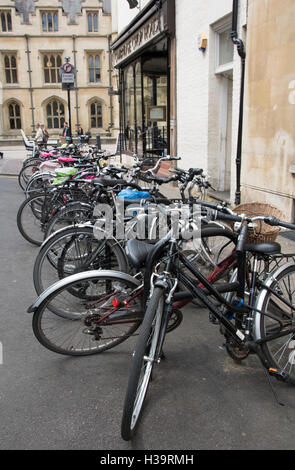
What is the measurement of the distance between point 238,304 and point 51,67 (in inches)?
1761

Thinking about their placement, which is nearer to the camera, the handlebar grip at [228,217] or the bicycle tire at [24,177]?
the handlebar grip at [228,217]

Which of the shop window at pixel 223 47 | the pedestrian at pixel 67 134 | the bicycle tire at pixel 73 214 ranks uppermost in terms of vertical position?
the shop window at pixel 223 47

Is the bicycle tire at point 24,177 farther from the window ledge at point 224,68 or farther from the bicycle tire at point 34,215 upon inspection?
the window ledge at point 224,68

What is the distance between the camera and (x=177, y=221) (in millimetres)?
2711

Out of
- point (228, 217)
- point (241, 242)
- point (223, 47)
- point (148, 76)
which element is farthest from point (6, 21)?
point (241, 242)

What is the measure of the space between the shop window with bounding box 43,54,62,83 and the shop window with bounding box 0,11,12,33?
4.53 m

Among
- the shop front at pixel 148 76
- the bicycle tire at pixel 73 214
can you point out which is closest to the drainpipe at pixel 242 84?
the bicycle tire at pixel 73 214

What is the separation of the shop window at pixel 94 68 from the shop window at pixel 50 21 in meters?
4.61

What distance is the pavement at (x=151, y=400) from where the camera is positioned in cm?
232

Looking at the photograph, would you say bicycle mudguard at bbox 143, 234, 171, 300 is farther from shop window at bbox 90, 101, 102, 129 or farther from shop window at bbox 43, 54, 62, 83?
shop window at bbox 43, 54, 62, 83

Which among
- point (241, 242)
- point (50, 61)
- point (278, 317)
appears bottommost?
point (278, 317)

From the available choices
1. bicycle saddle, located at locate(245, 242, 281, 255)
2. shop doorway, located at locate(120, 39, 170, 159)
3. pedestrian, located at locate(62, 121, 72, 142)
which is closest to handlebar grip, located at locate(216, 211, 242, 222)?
bicycle saddle, located at locate(245, 242, 281, 255)

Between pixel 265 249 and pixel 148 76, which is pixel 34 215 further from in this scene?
pixel 148 76

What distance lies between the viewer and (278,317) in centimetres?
290
